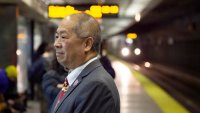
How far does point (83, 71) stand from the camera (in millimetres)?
2162

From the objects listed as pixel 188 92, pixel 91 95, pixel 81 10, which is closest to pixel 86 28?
pixel 91 95

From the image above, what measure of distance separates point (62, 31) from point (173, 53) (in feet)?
102

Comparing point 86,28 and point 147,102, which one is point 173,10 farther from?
point 86,28

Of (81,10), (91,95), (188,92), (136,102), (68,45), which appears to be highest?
(81,10)

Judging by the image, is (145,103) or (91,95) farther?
(145,103)

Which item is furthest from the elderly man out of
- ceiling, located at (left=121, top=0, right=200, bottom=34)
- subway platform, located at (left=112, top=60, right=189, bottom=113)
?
ceiling, located at (left=121, top=0, right=200, bottom=34)

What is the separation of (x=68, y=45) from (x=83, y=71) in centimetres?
15

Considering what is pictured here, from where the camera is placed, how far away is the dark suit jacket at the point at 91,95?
2.01m

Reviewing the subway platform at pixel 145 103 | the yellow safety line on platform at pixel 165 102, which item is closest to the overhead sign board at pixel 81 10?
the subway platform at pixel 145 103

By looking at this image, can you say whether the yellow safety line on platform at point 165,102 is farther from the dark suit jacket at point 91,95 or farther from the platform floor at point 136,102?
the dark suit jacket at point 91,95

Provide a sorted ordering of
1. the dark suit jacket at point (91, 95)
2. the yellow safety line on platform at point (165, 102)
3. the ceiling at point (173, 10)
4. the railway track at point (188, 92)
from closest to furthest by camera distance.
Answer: the dark suit jacket at point (91, 95)
the yellow safety line on platform at point (165, 102)
the railway track at point (188, 92)
the ceiling at point (173, 10)

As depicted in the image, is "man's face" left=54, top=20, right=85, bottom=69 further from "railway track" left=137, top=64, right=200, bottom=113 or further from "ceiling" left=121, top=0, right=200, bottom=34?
"ceiling" left=121, top=0, right=200, bottom=34

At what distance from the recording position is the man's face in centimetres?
212

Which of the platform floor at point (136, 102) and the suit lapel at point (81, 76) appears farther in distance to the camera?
the platform floor at point (136, 102)
